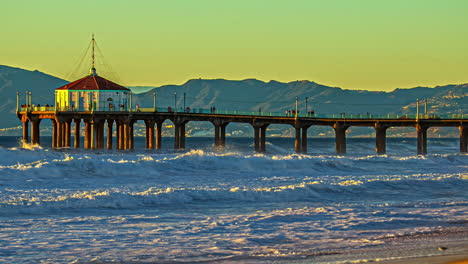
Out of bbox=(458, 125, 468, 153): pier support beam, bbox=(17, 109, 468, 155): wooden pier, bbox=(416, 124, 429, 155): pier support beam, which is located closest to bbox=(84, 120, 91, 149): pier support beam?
bbox=(17, 109, 468, 155): wooden pier

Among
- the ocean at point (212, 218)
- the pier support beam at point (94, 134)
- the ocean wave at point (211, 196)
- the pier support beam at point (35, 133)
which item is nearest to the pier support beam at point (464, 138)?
the pier support beam at point (94, 134)

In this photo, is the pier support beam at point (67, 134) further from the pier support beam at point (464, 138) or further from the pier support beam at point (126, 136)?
the pier support beam at point (464, 138)

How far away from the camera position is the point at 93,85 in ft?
319

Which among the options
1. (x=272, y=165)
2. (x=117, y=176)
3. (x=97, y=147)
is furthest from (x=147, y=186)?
(x=97, y=147)

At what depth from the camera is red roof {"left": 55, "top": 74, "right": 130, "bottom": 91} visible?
318 ft

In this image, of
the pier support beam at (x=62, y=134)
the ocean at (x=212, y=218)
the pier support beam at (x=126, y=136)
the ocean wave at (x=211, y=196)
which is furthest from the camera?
the pier support beam at (x=62, y=134)

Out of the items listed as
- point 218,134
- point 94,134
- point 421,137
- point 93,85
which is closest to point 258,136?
point 218,134

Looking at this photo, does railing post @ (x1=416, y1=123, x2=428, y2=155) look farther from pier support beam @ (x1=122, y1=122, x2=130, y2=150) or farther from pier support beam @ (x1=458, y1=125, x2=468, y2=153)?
pier support beam @ (x1=122, y1=122, x2=130, y2=150)

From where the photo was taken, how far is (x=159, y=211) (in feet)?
92.8

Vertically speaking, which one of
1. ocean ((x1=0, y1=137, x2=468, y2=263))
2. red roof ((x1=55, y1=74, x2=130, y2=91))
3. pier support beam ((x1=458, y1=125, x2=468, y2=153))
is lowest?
ocean ((x1=0, y1=137, x2=468, y2=263))

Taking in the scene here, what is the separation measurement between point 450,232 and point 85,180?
24911 millimetres

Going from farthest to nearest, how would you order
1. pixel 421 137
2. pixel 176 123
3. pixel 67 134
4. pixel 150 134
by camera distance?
pixel 150 134, pixel 421 137, pixel 67 134, pixel 176 123

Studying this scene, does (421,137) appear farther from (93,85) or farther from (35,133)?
(35,133)

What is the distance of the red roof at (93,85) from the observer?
9694 cm
